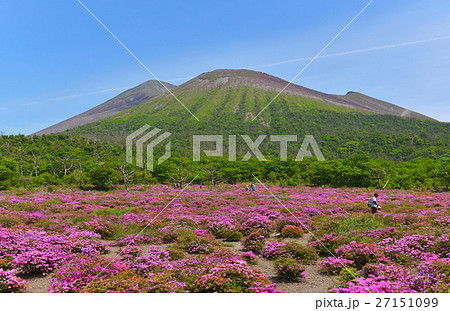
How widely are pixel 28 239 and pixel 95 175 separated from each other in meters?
38.5

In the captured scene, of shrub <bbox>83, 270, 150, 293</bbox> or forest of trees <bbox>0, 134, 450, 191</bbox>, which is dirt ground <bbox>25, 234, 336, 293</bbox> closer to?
shrub <bbox>83, 270, 150, 293</bbox>

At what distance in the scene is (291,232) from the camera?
13.2m

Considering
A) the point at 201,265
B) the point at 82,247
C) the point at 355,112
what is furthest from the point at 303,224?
the point at 355,112

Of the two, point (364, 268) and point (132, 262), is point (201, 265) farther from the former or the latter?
point (364, 268)

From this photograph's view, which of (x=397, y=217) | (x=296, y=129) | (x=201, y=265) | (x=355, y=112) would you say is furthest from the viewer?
(x=355, y=112)

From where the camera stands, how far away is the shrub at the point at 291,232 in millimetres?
13039

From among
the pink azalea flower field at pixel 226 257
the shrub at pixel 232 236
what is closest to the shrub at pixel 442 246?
the pink azalea flower field at pixel 226 257

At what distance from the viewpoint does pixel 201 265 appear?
7.49 meters

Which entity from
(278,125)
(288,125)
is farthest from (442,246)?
(288,125)

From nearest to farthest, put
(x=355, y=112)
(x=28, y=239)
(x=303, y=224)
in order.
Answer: (x=28, y=239)
(x=303, y=224)
(x=355, y=112)

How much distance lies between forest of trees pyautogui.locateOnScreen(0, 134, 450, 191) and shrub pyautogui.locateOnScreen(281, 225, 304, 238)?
33111 millimetres

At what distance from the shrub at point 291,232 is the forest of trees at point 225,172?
109 ft

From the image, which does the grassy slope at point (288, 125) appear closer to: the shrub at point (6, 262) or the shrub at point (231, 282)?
the shrub at point (6, 262)

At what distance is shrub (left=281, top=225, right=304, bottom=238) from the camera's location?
1304cm
